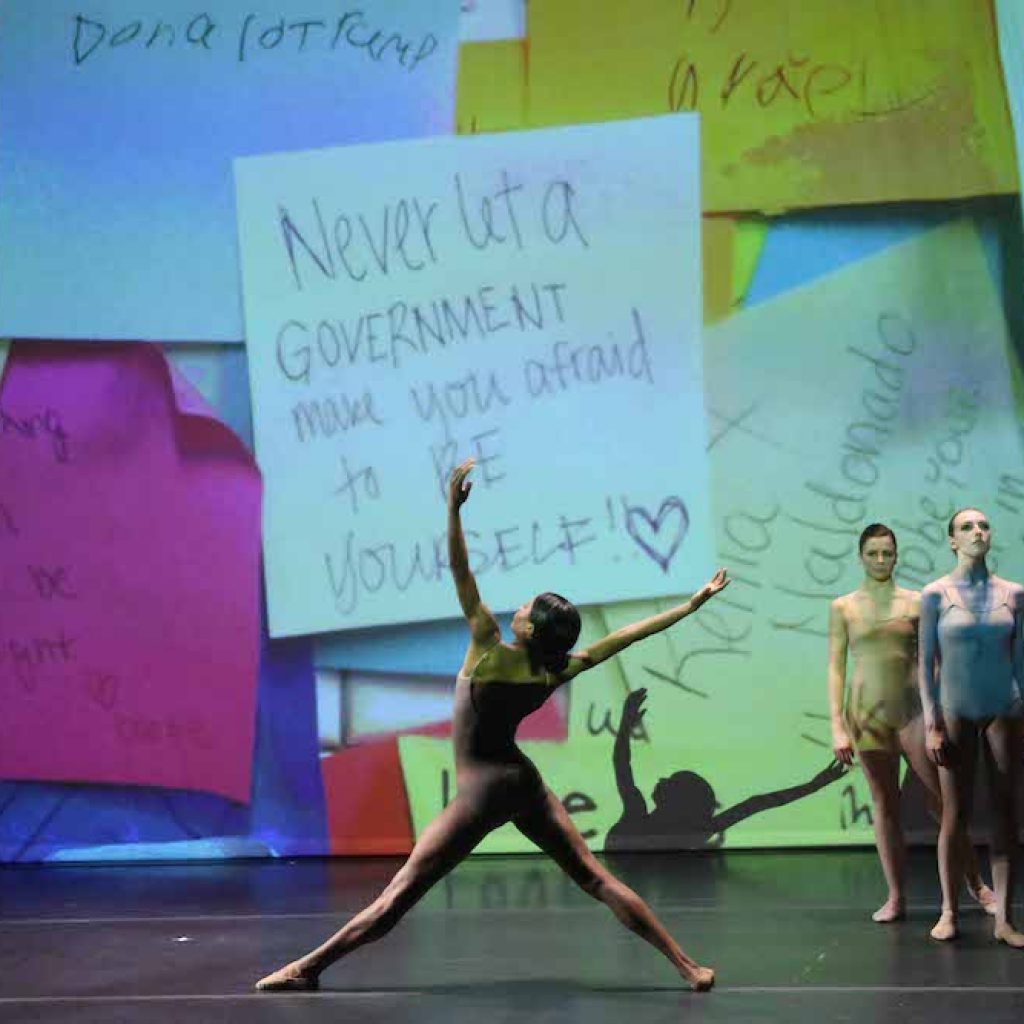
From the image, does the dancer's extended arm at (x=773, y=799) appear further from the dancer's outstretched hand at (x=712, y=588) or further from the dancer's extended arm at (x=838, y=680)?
the dancer's outstretched hand at (x=712, y=588)

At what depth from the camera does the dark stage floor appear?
496cm

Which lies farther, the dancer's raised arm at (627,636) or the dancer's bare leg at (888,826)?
the dancer's bare leg at (888,826)

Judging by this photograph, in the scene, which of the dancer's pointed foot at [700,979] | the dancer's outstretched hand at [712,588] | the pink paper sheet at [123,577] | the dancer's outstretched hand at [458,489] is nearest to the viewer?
the dancer's outstretched hand at [458,489]

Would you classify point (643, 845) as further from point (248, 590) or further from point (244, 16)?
point (244, 16)

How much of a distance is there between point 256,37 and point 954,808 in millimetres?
4558

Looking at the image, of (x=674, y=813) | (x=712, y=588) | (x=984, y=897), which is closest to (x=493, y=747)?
(x=712, y=588)

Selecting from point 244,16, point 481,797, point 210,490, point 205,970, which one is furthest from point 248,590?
point 481,797

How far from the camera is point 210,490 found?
8.51 metres

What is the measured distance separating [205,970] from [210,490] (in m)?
3.19

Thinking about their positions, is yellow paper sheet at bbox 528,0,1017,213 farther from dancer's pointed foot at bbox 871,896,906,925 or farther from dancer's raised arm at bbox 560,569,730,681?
dancer's raised arm at bbox 560,569,730,681

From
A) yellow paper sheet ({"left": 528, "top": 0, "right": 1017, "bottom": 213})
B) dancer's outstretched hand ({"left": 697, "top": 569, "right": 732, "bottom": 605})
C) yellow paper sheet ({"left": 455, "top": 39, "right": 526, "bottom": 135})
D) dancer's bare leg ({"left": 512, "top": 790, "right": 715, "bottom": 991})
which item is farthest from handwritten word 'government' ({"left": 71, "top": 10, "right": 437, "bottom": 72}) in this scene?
dancer's bare leg ({"left": 512, "top": 790, "right": 715, "bottom": 991})

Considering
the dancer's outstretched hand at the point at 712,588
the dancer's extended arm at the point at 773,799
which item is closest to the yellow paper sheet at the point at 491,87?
the dancer's extended arm at the point at 773,799

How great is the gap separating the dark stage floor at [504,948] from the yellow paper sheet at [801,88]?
2778 millimetres

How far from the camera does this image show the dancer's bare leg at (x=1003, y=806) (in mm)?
5785
